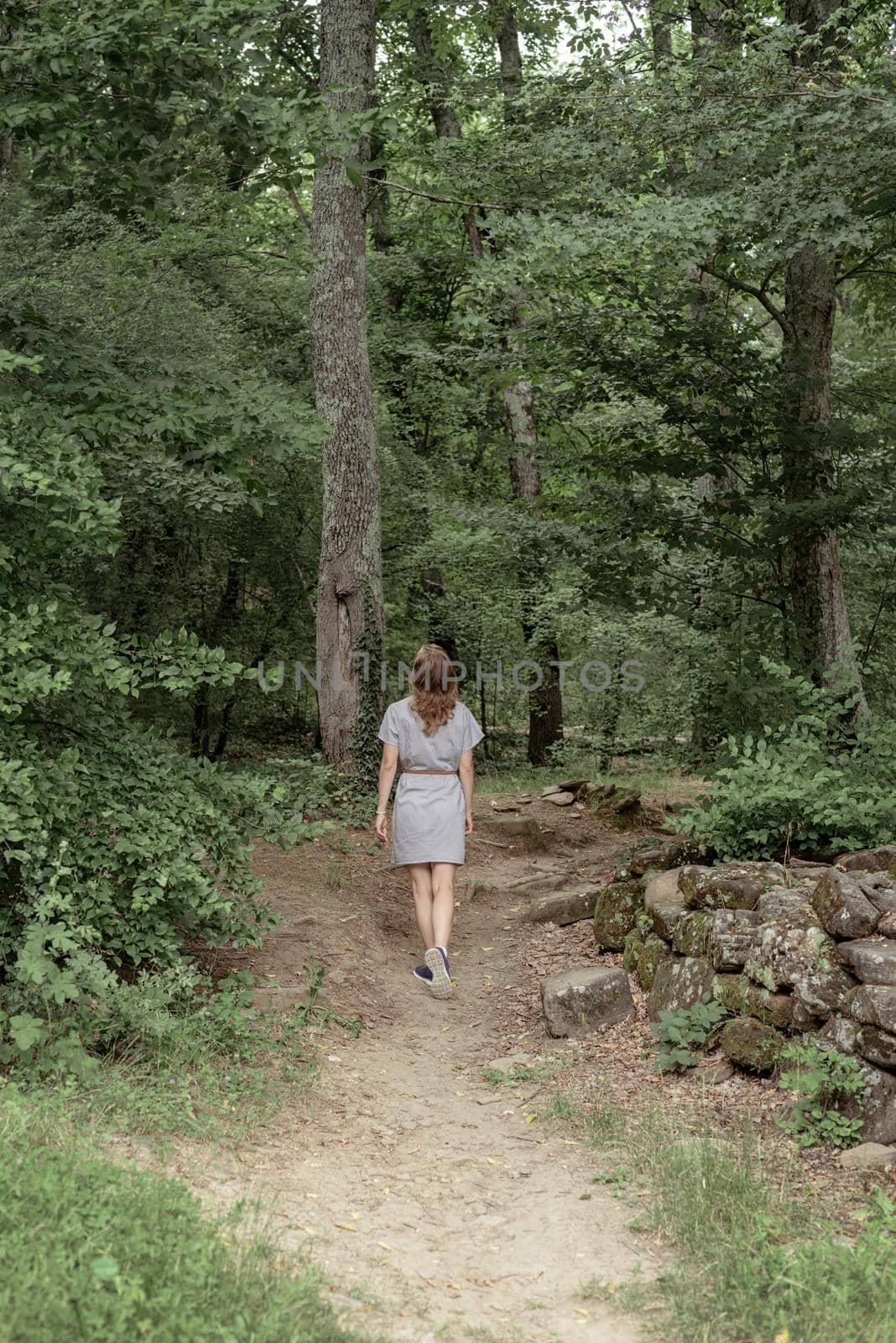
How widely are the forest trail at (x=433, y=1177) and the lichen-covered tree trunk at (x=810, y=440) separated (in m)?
4.03

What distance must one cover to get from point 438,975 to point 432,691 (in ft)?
5.79

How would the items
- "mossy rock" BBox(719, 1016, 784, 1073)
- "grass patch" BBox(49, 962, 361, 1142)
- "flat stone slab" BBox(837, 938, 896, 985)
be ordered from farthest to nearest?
1. "mossy rock" BBox(719, 1016, 784, 1073)
2. "flat stone slab" BBox(837, 938, 896, 985)
3. "grass patch" BBox(49, 962, 361, 1142)

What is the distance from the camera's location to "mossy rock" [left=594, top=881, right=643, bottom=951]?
7273mm

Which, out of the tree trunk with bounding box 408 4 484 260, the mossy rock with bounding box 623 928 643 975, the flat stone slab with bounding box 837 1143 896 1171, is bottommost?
the flat stone slab with bounding box 837 1143 896 1171

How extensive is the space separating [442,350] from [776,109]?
965 cm

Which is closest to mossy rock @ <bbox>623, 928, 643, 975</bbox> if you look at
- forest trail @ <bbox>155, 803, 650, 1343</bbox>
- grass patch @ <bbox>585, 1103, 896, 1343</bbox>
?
forest trail @ <bbox>155, 803, 650, 1343</bbox>

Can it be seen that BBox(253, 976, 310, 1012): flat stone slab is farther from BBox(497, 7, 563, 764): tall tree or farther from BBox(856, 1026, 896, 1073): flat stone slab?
BBox(497, 7, 563, 764): tall tree

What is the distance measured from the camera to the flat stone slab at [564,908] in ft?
28.4

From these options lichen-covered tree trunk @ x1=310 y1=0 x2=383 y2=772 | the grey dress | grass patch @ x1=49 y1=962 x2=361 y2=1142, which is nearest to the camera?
grass patch @ x1=49 y1=962 x2=361 y2=1142

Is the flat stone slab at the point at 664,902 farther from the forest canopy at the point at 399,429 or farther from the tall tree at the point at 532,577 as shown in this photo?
the tall tree at the point at 532,577

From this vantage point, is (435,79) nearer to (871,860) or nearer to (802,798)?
(802,798)

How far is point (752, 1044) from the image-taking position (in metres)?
5.42

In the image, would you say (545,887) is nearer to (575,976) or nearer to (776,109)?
A: (575,976)

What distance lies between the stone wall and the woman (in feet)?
3.91
